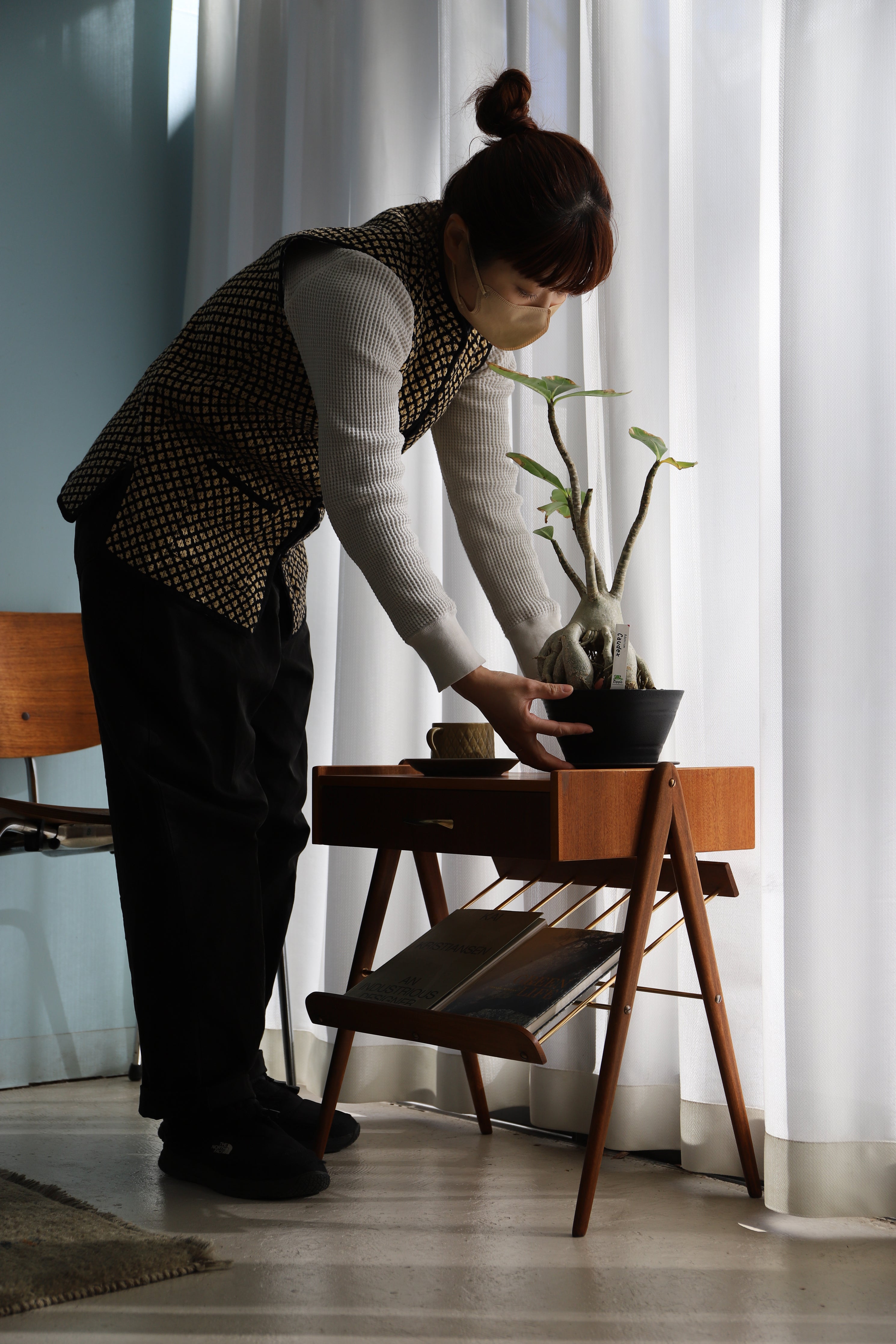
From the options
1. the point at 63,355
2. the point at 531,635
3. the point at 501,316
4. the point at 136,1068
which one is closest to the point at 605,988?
the point at 531,635

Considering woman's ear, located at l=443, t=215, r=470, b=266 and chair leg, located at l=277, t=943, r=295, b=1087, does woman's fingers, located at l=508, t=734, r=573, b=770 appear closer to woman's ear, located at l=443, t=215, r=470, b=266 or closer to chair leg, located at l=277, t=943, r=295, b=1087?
woman's ear, located at l=443, t=215, r=470, b=266

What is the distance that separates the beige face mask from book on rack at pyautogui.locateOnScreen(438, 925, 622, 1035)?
644 millimetres

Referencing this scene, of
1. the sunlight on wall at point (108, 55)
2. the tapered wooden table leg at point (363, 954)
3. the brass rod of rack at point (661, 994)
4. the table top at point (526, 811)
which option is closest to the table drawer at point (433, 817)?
the table top at point (526, 811)

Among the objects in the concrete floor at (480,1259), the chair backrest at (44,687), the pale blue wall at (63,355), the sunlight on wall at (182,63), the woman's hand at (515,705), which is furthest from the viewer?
the sunlight on wall at (182,63)

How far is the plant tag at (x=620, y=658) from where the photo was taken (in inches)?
46.1

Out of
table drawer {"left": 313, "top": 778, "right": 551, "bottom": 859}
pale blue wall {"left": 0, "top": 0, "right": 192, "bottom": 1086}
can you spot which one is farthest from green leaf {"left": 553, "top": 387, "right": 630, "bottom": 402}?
pale blue wall {"left": 0, "top": 0, "right": 192, "bottom": 1086}

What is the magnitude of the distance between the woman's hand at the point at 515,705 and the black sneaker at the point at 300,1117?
0.62 metres

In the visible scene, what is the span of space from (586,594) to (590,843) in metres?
0.28

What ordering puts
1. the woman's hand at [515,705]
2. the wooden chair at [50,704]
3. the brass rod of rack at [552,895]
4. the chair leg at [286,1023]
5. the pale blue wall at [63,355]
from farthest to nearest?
the pale blue wall at [63,355] < the wooden chair at [50,704] < the chair leg at [286,1023] < the brass rod of rack at [552,895] < the woman's hand at [515,705]

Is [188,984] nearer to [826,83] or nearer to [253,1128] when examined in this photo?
[253,1128]

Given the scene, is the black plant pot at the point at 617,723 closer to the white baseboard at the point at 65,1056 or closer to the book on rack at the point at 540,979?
the book on rack at the point at 540,979

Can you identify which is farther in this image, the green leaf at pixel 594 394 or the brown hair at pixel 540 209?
the green leaf at pixel 594 394

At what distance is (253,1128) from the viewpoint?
4.19ft

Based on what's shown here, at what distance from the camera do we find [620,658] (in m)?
1.18
